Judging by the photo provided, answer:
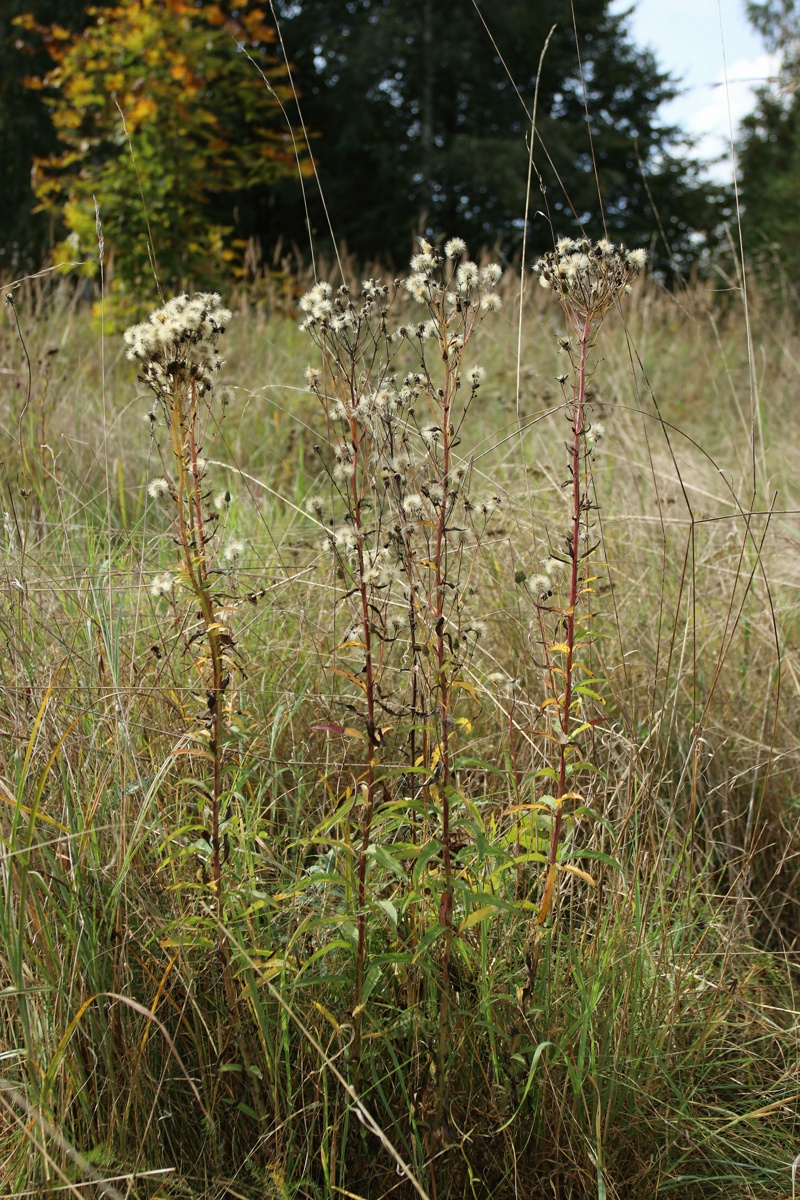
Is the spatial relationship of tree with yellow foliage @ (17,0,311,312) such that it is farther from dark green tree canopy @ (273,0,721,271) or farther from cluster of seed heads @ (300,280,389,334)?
dark green tree canopy @ (273,0,721,271)

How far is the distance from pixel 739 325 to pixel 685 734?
6451 mm

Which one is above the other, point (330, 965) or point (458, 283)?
point (458, 283)

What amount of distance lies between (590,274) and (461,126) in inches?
755

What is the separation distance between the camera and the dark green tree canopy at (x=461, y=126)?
15859 mm

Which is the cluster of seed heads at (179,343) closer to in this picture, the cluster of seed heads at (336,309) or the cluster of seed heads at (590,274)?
the cluster of seed heads at (336,309)

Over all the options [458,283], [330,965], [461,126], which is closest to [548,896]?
[330,965]

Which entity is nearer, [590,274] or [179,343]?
[179,343]

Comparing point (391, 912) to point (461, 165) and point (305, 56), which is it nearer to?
point (461, 165)

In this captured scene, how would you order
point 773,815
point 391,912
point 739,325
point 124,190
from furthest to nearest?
point 739,325 → point 124,190 → point 773,815 → point 391,912


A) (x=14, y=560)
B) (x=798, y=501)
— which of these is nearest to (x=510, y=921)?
(x=14, y=560)

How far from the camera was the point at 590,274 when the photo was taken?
1.54 metres

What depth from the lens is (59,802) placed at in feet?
5.70

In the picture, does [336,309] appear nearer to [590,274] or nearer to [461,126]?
[590,274]

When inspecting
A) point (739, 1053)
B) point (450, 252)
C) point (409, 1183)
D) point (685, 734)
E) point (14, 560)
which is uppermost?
point (450, 252)
